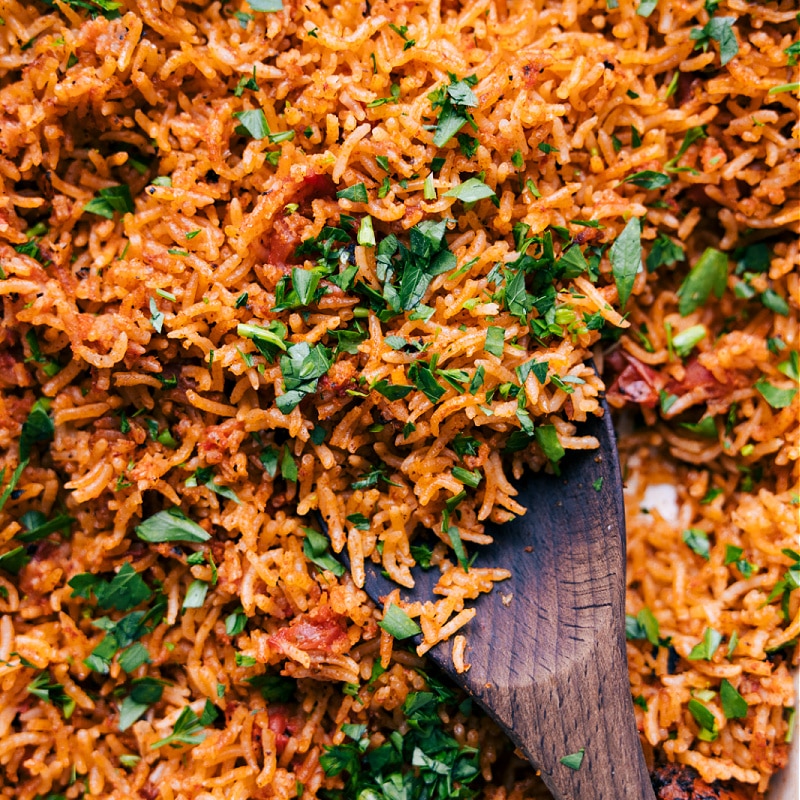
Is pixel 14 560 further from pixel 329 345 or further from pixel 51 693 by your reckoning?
pixel 329 345

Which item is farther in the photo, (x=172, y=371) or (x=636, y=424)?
(x=636, y=424)

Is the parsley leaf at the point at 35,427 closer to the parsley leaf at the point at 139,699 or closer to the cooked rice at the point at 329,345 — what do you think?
the cooked rice at the point at 329,345

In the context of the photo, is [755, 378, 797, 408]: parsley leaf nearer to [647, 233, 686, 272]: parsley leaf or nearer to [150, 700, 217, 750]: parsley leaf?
[647, 233, 686, 272]: parsley leaf

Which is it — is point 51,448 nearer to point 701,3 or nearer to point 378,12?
point 378,12

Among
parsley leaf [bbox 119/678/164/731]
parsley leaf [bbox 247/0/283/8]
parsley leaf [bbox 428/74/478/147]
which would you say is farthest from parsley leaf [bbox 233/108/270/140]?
parsley leaf [bbox 119/678/164/731]

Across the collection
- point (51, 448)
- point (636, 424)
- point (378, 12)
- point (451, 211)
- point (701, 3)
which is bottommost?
point (636, 424)

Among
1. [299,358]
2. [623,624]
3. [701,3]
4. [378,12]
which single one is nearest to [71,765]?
[299,358]
